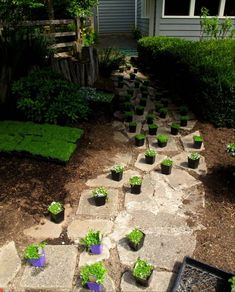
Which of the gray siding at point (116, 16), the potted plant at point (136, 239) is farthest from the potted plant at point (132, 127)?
the gray siding at point (116, 16)

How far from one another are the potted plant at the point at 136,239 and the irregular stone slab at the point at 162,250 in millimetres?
45

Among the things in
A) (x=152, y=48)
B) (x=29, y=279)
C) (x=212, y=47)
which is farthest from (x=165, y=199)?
(x=152, y=48)

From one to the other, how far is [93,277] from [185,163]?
7.51 ft

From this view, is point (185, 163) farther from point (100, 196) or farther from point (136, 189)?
point (100, 196)

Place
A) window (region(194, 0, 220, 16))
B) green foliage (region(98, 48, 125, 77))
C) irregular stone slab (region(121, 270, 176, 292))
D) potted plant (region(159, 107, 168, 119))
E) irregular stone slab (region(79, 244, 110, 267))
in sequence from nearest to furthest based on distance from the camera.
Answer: irregular stone slab (region(121, 270, 176, 292))
irregular stone slab (region(79, 244, 110, 267))
potted plant (region(159, 107, 168, 119))
green foliage (region(98, 48, 125, 77))
window (region(194, 0, 220, 16))

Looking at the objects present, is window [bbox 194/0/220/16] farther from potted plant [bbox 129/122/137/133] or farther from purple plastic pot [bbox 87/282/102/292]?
purple plastic pot [bbox 87/282/102/292]

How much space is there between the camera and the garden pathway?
8.20 feet

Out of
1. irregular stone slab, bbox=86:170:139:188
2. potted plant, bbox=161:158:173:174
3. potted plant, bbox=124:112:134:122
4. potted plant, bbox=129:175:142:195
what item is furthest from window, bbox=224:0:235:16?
potted plant, bbox=129:175:142:195

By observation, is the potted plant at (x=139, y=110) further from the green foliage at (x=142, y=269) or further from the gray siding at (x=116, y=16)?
the gray siding at (x=116, y=16)

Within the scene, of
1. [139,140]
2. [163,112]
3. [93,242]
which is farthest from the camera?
[163,112]

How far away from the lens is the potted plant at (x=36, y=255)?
2.54 m

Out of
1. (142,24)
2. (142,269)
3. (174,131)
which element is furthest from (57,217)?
(142,24)

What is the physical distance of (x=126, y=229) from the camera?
301 cm

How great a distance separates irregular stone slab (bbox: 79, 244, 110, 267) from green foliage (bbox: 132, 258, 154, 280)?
1.16ft
